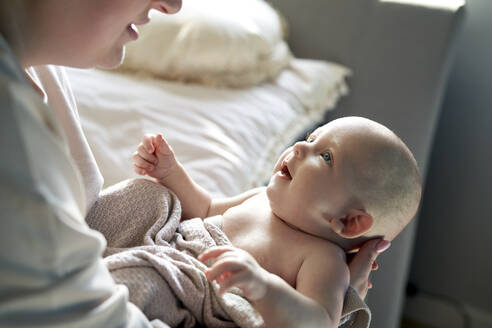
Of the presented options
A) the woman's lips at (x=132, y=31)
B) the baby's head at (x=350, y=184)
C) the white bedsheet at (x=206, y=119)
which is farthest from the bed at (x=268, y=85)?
the woman's lips at (x=132, y=31)

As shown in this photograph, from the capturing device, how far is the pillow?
64.0 inches

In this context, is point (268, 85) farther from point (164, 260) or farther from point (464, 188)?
point (164, 260)

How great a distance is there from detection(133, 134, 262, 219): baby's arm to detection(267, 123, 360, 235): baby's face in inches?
5.0

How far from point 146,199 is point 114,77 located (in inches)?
35.8

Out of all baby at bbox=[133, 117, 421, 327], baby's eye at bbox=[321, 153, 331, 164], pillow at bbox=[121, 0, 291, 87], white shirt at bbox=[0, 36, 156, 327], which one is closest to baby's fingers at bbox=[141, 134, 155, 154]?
baby at bbox=[133, 117, 421, 327]

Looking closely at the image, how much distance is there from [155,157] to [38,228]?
434mm

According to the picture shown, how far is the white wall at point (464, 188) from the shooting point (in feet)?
6.40

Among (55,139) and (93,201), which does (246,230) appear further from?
(55,139)

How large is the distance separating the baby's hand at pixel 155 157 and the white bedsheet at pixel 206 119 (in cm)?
29

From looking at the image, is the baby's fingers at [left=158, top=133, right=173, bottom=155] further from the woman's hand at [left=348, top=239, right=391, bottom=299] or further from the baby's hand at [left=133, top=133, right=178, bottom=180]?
the woman's hand at [left=348, top=239, right=391, bottom=299]

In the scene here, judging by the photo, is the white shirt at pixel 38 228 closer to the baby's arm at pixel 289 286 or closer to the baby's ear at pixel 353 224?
the baby's arm at pixel 289 286

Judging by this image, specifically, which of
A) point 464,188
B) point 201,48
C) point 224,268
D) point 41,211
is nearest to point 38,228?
point 41,211

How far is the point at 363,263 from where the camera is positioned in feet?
2.53

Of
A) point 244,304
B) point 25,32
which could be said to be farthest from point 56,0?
point 244,304
